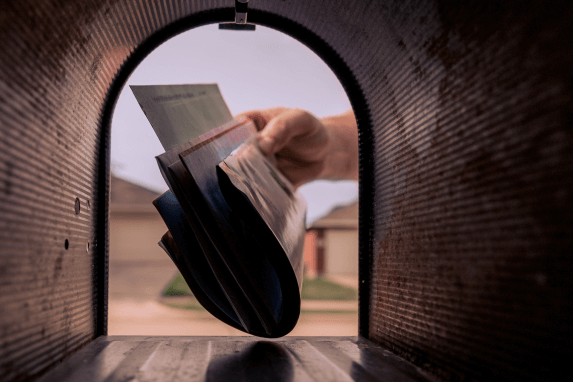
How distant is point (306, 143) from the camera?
6.61 ft

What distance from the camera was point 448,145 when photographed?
21.8 inches

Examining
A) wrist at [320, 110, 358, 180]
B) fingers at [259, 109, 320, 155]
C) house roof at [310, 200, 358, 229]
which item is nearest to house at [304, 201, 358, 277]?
house roof at [310, 200, 358, 229]

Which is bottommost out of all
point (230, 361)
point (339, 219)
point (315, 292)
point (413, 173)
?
point (315, 292)

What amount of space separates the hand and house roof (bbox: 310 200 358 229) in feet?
18.6

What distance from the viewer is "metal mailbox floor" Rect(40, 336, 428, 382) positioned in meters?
0.55

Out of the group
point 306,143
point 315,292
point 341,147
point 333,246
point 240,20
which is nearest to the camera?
point 240,20

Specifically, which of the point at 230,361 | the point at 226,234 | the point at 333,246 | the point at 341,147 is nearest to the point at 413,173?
the point at 226,234

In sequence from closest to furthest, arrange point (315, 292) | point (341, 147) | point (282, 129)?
1. point (282, 129)
2. point (341, 147)
3. point (315, 292)

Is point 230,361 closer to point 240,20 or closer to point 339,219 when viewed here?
point 240,20

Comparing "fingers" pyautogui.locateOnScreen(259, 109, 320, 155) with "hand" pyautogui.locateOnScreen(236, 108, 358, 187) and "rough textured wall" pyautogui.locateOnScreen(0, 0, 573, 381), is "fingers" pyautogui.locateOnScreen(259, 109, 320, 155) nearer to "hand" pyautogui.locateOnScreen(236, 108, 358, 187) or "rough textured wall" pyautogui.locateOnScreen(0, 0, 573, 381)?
"hand" pyautogui.locateOnScreen(236, 108, 358, 187)

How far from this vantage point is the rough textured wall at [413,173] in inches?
15.3

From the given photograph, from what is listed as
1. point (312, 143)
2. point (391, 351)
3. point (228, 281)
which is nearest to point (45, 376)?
point (228, 281)

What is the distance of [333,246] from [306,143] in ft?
22.3

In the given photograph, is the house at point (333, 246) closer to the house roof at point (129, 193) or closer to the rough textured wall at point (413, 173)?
the house roof at point (129, 193)
